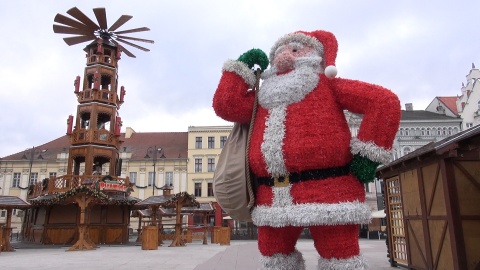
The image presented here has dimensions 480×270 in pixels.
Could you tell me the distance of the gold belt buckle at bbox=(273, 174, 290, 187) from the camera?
3299 millimetres

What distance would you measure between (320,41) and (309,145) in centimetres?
112

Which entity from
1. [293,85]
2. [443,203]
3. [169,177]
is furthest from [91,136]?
[169,177]

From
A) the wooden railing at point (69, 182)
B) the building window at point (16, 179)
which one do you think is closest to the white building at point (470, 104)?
the wooden railing at point (69, 182)

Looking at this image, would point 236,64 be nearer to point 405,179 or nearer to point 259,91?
point 259,91

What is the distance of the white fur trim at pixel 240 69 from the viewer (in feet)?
11.8

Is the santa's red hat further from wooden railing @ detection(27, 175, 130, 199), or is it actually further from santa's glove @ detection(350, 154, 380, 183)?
wooden railing @ detection(27, 175, 130, 199)

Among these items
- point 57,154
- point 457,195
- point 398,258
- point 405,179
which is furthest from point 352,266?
point 57,154

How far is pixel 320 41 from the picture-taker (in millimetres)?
3680

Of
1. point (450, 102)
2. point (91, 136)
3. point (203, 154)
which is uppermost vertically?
point (450, 102)

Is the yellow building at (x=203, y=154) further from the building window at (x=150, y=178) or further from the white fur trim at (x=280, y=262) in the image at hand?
the white fur trim at (x=280, y=262)

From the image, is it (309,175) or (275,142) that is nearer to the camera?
(309,175)

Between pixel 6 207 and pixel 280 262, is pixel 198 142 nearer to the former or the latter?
pixel 6 207

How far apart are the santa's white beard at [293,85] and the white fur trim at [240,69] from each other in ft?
0.58

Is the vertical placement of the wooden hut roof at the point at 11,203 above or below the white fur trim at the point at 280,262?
above
